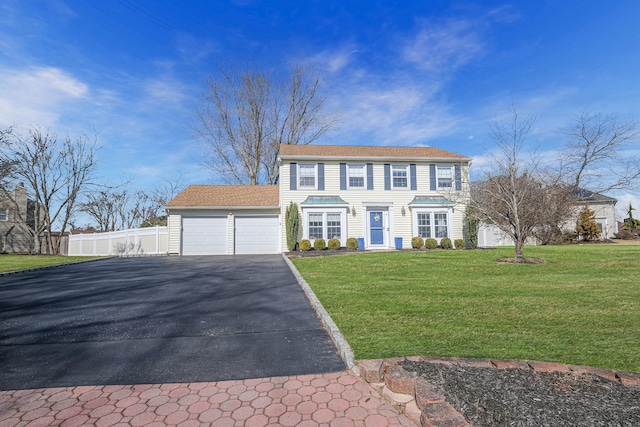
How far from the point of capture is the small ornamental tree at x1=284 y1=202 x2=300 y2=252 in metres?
17.5

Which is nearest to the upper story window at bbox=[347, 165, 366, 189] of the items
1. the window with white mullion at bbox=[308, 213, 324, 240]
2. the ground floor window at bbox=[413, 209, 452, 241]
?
the window with white mullion at bbox=[308, 213, 324, 240]

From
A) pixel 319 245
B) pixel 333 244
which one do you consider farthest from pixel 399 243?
pixel 319 245

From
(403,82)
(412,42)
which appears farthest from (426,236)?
(412,42)

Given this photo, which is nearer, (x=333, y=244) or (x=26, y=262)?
(x=26, y=262)

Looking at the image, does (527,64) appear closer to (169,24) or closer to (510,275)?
(510,275)

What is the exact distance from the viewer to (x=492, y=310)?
523cm

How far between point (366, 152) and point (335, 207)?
4.52 meters

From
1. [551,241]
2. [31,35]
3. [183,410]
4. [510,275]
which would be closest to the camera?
[183,410]

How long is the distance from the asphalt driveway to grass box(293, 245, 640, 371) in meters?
0.75

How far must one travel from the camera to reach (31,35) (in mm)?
9867

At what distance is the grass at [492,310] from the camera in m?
3.48

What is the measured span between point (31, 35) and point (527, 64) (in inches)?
715

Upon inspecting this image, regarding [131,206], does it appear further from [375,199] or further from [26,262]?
[375,199]

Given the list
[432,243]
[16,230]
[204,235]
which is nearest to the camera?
[432,243]
